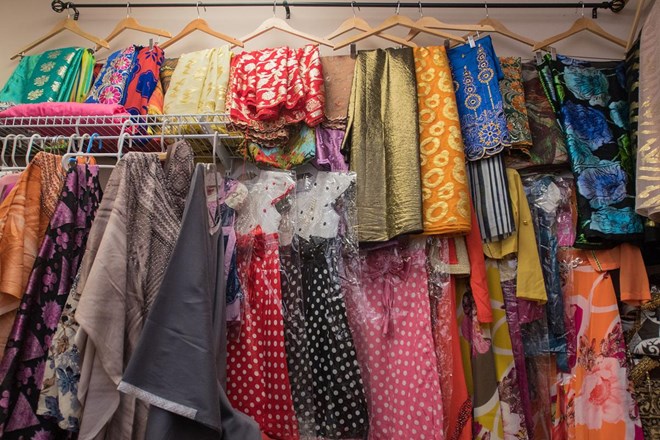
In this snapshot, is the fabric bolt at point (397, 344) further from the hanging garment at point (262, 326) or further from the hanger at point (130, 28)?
the hanger at point (130, 28)

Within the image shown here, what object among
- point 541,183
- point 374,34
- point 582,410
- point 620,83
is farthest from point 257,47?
point 582,410

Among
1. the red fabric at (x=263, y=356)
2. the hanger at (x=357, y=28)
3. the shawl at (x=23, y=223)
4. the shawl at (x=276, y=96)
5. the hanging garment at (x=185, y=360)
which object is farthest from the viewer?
the hanger at (x=357, y=28)

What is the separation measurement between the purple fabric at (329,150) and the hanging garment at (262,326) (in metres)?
0.14

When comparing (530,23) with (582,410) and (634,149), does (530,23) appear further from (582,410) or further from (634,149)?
(582,410)

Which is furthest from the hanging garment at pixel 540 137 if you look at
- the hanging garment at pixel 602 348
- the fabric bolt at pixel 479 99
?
the hanging garment at pixel 602 348

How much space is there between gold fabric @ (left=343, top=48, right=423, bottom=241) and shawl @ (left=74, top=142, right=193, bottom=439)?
1.79 feet

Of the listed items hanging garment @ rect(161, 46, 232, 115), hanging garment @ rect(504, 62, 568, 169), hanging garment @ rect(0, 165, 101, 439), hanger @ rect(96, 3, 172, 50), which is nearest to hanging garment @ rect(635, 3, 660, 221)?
hanging garment @ rect(504, 62, 568, 169)

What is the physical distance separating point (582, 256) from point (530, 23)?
38.4 inches

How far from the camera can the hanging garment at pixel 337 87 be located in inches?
61.2

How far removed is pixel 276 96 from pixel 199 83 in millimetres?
326

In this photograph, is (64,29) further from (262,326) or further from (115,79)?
(262,326)

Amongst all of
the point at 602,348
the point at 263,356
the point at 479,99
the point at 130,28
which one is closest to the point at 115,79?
the point at 130,28

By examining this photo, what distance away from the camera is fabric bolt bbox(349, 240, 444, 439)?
129 centimetres

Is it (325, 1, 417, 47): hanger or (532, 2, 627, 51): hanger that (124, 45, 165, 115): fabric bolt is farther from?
(532, 2, 627, 51): hanger
